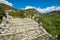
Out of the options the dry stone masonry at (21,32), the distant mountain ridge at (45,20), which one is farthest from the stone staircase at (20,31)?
the distant mountain ridge at (45,20)

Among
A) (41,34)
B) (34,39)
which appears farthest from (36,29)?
(34,39)

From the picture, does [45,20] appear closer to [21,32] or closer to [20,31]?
[20,31]

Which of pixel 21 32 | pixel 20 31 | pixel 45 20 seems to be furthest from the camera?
pixel 45 20

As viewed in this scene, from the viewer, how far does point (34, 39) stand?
18203mm

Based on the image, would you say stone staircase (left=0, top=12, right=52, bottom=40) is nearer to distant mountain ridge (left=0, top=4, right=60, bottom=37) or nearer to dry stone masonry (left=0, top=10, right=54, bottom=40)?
dry stone masonry (left=0, top=10, right=54, bottom=40)

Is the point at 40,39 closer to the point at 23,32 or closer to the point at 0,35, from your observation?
the point at 23,32

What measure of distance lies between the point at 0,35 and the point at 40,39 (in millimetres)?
3574

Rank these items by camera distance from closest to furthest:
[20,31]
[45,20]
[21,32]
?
[21,32], [20,31], [45,20]

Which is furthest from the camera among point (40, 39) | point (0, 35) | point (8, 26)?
point (8, 26)

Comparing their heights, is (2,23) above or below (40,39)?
above

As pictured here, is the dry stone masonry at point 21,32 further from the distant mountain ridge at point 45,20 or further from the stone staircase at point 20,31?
the distant mountain ridge at point 45,20

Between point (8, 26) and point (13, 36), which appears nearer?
point (13, 36)

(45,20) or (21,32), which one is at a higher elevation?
(45,20)

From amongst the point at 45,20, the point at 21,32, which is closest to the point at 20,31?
the point at 21,32
